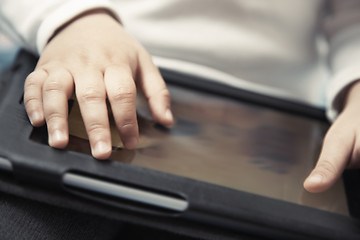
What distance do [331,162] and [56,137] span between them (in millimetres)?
303

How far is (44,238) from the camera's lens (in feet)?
1.25

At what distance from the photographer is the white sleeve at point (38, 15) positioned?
0.49 meters

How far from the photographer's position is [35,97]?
40cm

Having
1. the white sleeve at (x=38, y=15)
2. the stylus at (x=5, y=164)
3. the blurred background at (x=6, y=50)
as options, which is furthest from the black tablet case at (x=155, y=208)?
the blurred background at (x=6, y=50)

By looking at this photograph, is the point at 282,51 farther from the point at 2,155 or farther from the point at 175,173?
the point at 2,155

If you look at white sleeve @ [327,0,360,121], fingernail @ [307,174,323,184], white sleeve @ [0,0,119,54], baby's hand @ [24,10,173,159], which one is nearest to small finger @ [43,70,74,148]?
baby's hand @ [24,10,173,159]

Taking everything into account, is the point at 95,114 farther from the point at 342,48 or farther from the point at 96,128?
the point at 342,48

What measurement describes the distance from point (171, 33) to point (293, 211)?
1.09 ft

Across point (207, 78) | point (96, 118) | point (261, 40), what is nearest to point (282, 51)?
point (261, 40)

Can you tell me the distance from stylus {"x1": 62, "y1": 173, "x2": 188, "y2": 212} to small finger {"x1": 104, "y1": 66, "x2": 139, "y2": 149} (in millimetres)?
61

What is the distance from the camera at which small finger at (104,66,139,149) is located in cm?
40

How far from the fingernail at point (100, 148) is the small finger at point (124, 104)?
32mm

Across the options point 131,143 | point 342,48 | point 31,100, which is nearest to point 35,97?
point 31,100

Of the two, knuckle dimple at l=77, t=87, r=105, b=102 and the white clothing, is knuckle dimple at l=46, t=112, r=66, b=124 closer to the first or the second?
knuckle dimple at l=77, t=87, r=105, b=102
